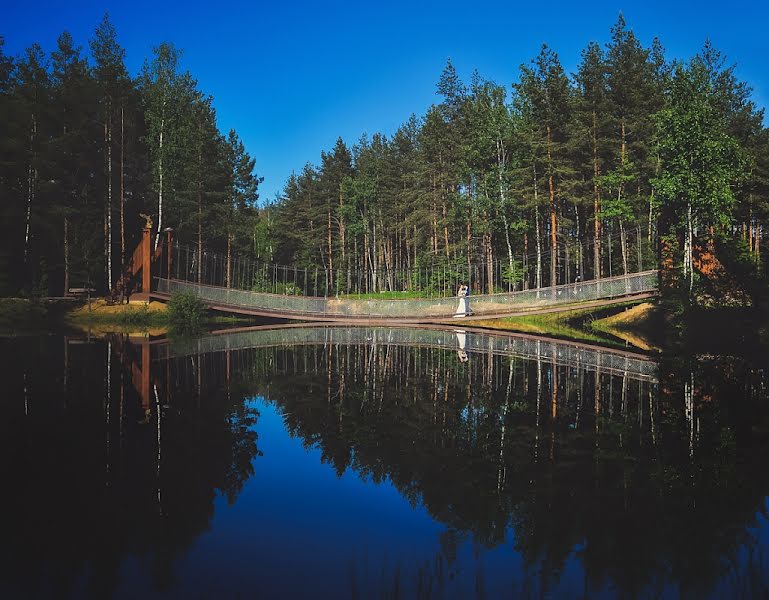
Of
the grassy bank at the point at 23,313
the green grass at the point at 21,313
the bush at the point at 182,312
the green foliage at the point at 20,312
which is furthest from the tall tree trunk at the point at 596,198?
the green foliage at the point at 20,312

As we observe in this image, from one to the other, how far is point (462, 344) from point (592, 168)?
17.8 m

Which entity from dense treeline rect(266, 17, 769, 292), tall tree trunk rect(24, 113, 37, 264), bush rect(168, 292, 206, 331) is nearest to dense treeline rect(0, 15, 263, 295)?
tall tree trunk rect(24, 113, 37, 264)

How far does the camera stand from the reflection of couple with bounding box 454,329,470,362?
15.3 m

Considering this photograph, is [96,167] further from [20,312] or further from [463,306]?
[463,306]

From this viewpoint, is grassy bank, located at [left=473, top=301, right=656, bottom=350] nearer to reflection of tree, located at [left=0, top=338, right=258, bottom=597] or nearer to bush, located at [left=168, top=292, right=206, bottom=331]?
bush, located at [left=168, top=292, right=206, bottom=331]

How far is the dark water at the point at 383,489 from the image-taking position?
3746 mm

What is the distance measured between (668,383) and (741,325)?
10116 millimetres

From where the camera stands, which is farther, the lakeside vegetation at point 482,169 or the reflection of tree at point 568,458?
the lakeside vegetation at point 482,169

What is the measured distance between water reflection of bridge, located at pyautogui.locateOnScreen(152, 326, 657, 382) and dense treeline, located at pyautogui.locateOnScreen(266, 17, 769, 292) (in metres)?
7.81

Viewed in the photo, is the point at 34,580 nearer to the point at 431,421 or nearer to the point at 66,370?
the point at 431,421

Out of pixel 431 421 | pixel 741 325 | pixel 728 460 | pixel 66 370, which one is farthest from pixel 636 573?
pixel 741 325

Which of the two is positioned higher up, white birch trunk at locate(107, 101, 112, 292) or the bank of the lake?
white birch trunk at locate(107, 101, 112, 292)

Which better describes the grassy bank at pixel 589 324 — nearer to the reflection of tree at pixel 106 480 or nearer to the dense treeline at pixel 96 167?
the reflection of tree at pixel 106 480

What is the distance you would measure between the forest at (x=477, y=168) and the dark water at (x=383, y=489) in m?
17.1
